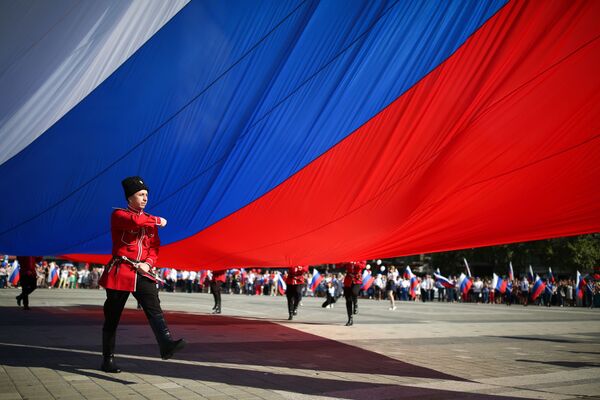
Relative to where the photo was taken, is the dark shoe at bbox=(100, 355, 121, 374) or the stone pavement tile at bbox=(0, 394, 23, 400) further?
the dark shoe at bbox=(100, 355, 121, 374)

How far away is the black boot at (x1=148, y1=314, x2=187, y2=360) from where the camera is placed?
15.4ft

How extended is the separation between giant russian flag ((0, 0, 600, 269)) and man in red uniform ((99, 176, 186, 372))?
1.74 m

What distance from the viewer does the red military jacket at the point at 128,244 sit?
497cm

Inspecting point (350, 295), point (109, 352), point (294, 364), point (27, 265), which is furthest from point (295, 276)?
point (109, 352)

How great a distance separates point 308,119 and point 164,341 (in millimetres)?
2956

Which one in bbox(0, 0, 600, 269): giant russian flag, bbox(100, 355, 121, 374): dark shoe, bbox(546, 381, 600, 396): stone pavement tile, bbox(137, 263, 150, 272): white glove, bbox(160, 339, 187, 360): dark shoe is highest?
bbox(0, 0, 600, 269): giant russian flag

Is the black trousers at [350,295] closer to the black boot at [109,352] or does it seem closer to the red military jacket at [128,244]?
the black boot at [109,352]

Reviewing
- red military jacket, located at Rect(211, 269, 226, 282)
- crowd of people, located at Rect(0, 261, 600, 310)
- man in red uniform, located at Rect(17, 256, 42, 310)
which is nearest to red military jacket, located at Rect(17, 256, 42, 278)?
man in red uniform, located at Rect(17, 256, 42, 310)

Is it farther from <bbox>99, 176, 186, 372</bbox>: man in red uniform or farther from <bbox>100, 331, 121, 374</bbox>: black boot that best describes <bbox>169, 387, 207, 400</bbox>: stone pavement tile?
<bbox>100, 331, 121, 374</bbox>: black boot

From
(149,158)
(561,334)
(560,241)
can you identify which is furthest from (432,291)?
(149,158)

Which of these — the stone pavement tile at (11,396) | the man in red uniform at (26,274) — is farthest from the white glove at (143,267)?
the man in red uniform at (26,274)

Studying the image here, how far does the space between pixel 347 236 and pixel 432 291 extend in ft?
83.7

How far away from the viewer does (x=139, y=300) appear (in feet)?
16.4

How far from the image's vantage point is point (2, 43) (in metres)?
6.60
